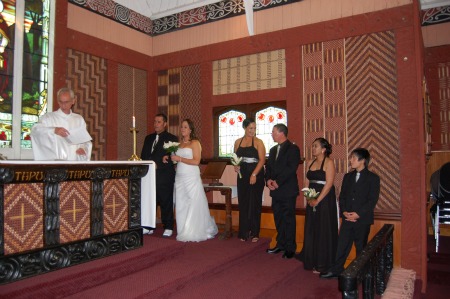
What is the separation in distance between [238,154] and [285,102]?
5.67 ft

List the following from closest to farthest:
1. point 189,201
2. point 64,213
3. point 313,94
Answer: point 64,213 → point 189,201 → point 313,94

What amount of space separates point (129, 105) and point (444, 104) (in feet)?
21.8

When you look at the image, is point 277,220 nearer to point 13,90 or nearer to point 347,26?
point 347,26

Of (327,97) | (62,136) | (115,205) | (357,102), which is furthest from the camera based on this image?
(327,97)

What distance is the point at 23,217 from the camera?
358 cm

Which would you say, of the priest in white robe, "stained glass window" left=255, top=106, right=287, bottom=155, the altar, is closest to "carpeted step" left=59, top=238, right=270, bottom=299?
the altar

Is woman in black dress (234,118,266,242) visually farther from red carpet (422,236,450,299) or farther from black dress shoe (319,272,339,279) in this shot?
red carpet (422,236,450,299)

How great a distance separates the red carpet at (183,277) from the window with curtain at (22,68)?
9.05 ft

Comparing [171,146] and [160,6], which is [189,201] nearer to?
[171,146]

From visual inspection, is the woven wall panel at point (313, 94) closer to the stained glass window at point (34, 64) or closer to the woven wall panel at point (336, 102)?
the woven wall panel at point (336, 102)

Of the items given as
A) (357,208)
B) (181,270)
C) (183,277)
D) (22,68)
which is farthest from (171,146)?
(22,68)

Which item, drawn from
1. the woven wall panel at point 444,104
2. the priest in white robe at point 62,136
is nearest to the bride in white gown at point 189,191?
the priest in white robe at point 62,136

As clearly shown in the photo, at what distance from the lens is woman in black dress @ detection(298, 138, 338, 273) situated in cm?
491

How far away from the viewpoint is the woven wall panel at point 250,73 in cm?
699
